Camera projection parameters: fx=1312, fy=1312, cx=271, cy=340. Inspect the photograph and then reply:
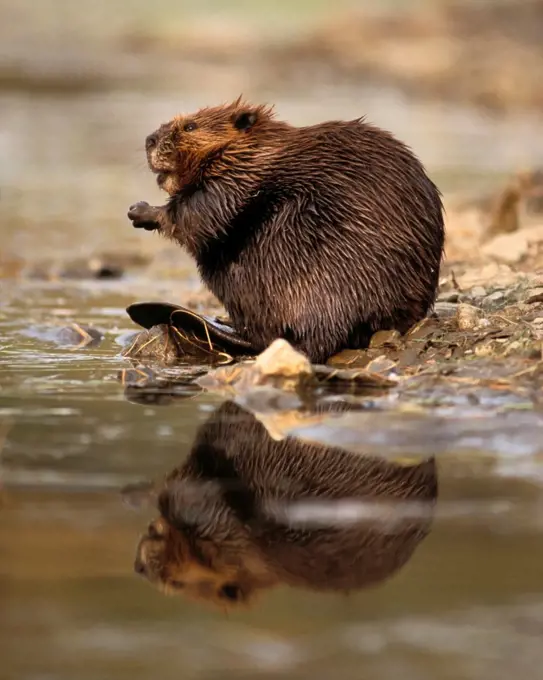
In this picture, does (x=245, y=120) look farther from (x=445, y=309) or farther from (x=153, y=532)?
(x=153, y=532)

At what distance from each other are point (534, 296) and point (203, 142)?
51.5 inches

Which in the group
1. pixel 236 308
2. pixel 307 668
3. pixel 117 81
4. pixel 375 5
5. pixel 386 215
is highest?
pixel 375 5

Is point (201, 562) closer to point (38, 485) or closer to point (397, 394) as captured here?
point (38, 485)

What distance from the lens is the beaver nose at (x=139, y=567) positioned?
232cm

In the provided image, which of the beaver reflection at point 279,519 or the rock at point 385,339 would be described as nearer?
the beaver reflection at point 279,519

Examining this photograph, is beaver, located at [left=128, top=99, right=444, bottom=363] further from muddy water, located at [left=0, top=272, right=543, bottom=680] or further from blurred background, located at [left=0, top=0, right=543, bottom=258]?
blurred background, located at [left=0, top=0, right=543, bottom=258]

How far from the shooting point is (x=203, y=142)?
454 centimetres

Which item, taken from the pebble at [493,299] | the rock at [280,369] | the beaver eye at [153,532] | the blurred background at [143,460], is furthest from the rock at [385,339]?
the beaver eye at [153,532]

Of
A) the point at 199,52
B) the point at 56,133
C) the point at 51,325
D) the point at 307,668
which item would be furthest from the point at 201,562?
the point at 199,52

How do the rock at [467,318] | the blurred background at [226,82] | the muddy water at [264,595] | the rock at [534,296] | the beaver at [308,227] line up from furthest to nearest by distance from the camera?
the blurred background at [226,82], the rock at [534,296], the rock at [467,318], the beaver at [308,227], the muddy water at [264,595]

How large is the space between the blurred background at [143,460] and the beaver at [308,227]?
55 cm

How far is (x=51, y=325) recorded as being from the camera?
5441mm

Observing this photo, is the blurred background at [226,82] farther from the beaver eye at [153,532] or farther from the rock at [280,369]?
the beaver eye at [153,532]

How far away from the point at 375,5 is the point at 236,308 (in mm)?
21302
